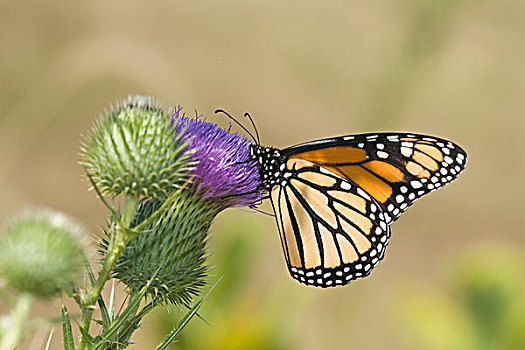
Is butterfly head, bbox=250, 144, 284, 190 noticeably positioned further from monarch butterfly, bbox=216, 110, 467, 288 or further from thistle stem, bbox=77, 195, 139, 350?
thistle stem, bbox=77, 195, 139, 350

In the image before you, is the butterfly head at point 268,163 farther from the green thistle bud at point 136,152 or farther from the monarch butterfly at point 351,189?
the green thistle bud at point 136,152

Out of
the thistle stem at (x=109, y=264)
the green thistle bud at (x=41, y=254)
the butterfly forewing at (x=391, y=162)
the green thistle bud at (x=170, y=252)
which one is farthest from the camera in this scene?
the butterfly forewing at (x=391, y=162)

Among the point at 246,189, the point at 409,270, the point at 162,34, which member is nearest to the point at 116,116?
the point at 246,189

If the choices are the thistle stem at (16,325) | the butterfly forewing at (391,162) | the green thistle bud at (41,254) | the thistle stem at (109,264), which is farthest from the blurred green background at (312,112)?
the butterfly forewing at (391,162)

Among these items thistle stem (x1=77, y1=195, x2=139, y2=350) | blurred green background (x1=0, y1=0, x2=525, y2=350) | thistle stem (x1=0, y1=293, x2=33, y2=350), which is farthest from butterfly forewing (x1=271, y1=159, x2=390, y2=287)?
thistle stem (x1=0, y1=293, x2=33, y2=350)

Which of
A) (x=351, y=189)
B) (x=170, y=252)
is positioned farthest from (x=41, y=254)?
(x=351, y=189)

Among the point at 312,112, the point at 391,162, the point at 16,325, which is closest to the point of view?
the point at 16,325

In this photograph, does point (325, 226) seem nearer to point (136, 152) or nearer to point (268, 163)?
point (268, 163)
